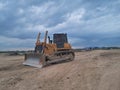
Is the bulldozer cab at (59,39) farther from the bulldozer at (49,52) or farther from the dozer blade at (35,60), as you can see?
the dozer blade at (35,60)

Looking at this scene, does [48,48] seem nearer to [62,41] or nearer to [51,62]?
[51,62]

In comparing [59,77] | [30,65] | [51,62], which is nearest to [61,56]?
[51,62]

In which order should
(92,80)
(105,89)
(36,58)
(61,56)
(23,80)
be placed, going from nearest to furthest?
(105,89) < (92,80) < (23,80) < (36,58) < (61,56)

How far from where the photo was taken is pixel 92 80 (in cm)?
881

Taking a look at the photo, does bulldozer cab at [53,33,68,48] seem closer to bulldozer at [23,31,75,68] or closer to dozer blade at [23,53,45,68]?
bulldozer at [23,31,75,68]

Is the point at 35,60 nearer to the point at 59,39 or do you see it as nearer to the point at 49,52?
the point at 49,52

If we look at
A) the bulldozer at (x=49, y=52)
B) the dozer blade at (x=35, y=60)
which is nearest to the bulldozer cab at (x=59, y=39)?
the bulldozer at (x=49, y=52)

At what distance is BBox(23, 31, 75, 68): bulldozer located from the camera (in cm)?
1339

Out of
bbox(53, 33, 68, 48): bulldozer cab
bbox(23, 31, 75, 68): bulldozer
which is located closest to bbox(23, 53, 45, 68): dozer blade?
bbox(23, 31, 75, 68): bulldozer

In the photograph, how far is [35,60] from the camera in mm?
13844

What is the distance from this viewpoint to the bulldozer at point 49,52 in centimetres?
1339

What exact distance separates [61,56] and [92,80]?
6.56 m

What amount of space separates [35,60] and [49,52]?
1.17 meters

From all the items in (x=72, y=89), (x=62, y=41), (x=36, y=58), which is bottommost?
(x=72, y=89)
